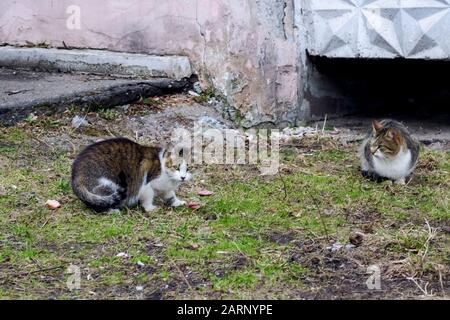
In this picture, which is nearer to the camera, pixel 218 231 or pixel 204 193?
pixel 218 231

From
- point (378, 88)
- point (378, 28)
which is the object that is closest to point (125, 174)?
point (378, 28)

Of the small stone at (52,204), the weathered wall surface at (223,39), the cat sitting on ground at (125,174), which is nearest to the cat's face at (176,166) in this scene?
the cat sitting on ground at (125,174)

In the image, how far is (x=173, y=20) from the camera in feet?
25.5

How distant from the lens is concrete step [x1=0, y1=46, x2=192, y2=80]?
7809 mm

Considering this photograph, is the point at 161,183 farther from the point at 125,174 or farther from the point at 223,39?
the point at 223,39

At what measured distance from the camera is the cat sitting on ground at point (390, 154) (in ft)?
19.2

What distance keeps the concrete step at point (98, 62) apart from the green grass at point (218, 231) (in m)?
1.60

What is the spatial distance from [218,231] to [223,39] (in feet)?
10.0

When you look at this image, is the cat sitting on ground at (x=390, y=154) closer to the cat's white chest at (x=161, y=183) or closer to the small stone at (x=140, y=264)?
the cat's white chest at (x=161, y=183)

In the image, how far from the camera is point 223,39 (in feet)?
24.8

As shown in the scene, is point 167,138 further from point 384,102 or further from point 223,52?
point 384,102

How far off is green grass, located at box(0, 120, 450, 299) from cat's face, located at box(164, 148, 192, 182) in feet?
0.80

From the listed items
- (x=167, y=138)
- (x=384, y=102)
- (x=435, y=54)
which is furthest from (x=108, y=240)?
(x=384, y=102)

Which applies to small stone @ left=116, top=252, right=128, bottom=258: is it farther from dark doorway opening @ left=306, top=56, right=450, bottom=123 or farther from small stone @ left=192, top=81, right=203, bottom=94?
dark doorway opening @ left=306, top=56, right=450, bottom=123
